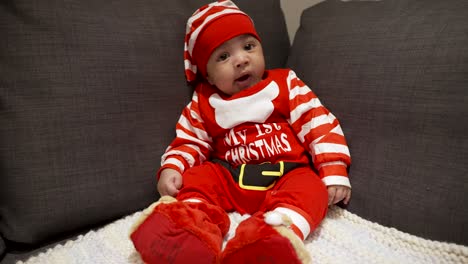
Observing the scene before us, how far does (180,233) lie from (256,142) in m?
0.33

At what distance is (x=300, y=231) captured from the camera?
64 cm

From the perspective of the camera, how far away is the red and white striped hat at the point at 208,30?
0.85 meters

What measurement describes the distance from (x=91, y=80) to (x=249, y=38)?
42 cm

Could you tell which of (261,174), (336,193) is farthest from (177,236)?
(336,193)

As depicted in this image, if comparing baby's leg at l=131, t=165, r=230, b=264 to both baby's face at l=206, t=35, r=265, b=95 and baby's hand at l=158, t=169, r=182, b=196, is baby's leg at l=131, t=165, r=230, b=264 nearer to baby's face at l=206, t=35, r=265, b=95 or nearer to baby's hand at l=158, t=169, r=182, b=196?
baby's hand at l=158, t=169, r=182, b=196

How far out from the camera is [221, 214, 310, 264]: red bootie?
55cm

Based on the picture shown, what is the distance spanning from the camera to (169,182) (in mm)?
783

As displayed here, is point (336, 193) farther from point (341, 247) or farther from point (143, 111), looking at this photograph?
point (143, 111)

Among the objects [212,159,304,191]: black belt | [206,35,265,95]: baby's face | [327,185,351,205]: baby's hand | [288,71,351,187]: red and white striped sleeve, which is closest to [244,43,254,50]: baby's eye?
[206,35,265,95]: baby's face

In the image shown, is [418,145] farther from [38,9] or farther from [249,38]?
[38,9]

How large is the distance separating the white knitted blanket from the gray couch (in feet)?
0.11

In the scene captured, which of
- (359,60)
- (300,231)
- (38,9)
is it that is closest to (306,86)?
(359,60)

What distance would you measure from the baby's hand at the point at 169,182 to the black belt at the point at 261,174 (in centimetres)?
15

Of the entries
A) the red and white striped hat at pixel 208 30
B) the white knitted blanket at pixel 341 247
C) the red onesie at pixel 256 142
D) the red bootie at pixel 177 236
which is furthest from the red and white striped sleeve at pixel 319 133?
the red bootie at pixel 177 236
